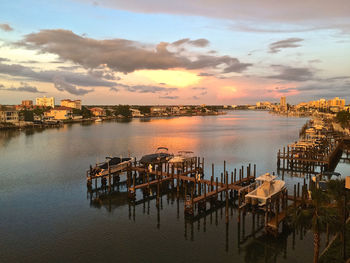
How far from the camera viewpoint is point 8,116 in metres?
119

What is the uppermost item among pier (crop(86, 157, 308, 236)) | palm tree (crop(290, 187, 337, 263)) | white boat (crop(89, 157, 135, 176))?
palm tree (crop(290, 187, 337, 263))

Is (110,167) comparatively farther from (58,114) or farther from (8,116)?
(58,114)

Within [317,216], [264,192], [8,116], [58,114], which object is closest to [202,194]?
[264,192]

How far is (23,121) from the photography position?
125938mm

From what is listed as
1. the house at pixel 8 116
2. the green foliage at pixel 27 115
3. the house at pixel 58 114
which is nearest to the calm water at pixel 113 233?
the house at pixel 8 116

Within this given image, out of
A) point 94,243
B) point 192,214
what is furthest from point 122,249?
point 192,214

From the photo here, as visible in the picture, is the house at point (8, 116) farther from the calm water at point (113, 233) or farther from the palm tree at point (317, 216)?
the palm tree at point (317, 216)

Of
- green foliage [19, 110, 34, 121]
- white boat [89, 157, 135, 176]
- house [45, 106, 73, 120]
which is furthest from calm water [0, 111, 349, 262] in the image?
house [45, 106, 73, 120]

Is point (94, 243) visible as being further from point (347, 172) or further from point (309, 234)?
point (347, 172)

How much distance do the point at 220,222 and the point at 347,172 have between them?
28135 mm

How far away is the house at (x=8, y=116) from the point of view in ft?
383

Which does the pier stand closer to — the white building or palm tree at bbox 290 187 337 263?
palm tree at bbox 290 187 337 263

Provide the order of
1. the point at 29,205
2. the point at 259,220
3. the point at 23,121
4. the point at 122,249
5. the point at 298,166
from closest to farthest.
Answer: the point at 122,249 → the point at 259,220 → the point at 29,205 → the point at 298,166 → the point at 23,121

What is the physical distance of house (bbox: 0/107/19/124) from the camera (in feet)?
383
